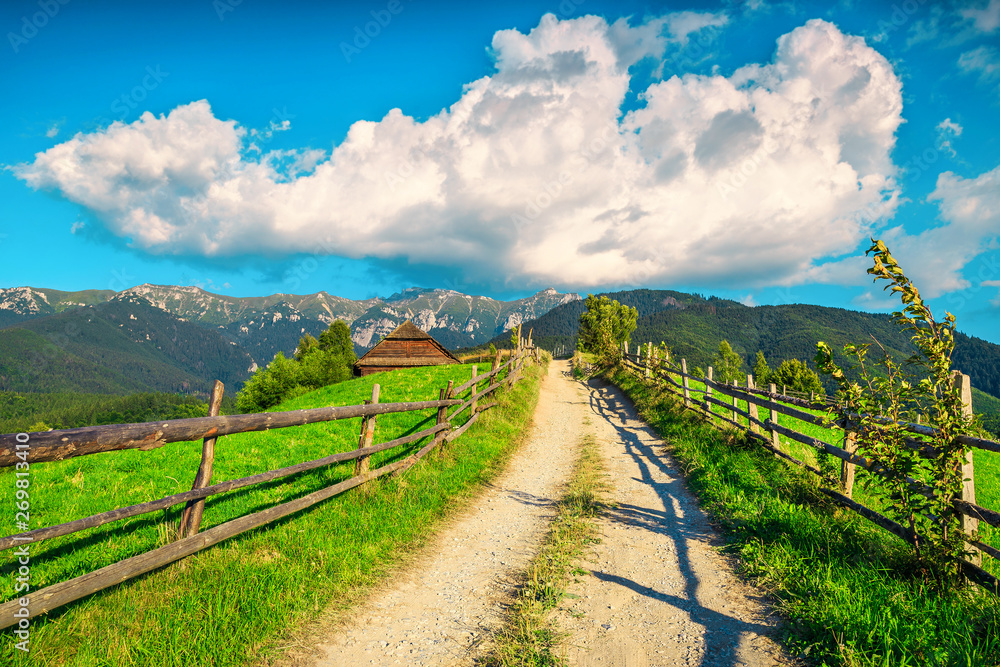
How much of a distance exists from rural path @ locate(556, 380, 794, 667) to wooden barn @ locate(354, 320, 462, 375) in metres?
38.5

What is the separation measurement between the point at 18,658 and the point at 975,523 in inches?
328

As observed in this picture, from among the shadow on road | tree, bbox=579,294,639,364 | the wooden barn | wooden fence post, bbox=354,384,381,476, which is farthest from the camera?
the wooden barn

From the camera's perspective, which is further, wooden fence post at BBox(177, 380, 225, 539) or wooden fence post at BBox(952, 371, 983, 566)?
wooden fence post at BBox(177, 380, 225, 539)

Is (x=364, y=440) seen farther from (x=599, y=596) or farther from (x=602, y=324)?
(x=602, y=324)

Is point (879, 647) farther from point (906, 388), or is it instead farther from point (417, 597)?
point (417, 597)

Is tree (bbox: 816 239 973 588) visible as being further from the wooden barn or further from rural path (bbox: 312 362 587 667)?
the wooden barn

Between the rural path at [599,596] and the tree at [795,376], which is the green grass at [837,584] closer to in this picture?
the rural path at [599,596]

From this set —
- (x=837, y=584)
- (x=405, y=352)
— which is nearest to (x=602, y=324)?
(x=405, y=352)

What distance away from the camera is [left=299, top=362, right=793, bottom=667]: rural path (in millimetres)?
3775

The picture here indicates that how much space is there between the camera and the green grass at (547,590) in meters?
3.70

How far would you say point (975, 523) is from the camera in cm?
427

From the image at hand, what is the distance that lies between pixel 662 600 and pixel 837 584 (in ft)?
5.79

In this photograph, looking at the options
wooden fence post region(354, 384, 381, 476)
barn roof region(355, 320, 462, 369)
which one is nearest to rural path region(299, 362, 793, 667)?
wooden fence post region(354, 384, 381, 476)

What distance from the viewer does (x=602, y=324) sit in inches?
1722
